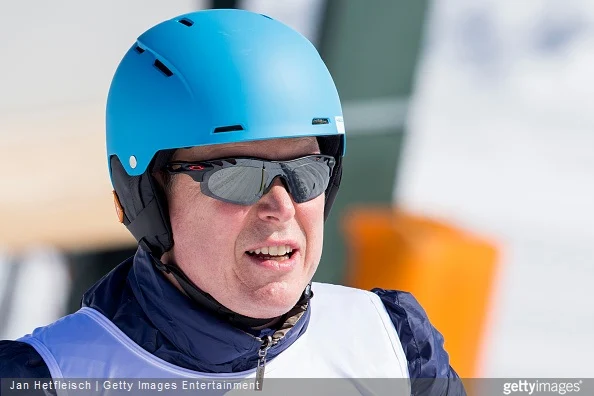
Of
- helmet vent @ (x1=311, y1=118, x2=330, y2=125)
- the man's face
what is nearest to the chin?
the man's face

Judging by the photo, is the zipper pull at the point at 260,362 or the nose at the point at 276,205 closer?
the nose at the point at 276,205

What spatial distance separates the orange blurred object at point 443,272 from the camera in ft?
19.6

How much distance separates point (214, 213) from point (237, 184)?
0.30 feet

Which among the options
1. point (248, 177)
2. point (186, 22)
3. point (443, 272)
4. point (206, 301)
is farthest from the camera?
point (443, 272)

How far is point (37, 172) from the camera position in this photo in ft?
21.7

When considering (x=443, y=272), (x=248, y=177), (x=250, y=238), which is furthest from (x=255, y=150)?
(x=443, y=272)

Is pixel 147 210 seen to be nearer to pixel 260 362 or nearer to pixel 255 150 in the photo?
pixel 255 150

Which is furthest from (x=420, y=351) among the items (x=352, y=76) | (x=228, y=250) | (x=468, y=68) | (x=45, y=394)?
(x=468, y=68)

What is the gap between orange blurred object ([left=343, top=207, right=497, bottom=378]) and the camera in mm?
5965

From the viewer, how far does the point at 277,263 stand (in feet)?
7.62

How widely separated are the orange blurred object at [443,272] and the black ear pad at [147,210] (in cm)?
349

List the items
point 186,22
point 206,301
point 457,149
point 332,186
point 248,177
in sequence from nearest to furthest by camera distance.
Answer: point 248,177 → point 206,301 → point 186,22 → point 332,186 → point 457,149

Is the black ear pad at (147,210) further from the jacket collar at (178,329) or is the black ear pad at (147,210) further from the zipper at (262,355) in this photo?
the zipper at (262,355)

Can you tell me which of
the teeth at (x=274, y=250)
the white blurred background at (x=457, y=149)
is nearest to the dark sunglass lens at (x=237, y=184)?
the teeth at (x=274, y=250)
